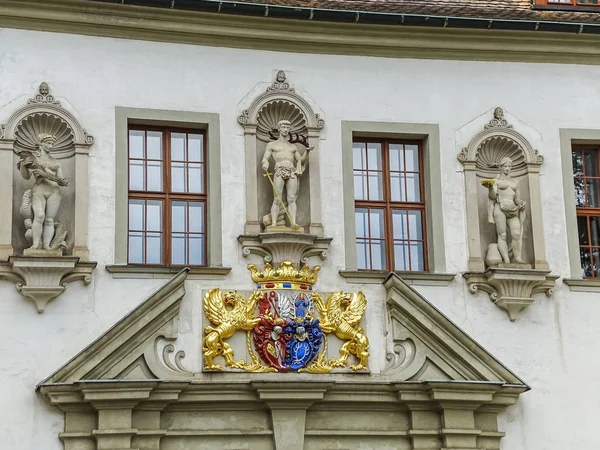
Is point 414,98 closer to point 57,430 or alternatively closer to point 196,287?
point 196,287

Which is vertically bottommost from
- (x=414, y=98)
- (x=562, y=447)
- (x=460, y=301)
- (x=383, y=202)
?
(x=562, y=447)

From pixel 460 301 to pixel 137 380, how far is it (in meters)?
3.96

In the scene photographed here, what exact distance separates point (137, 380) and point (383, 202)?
380cm

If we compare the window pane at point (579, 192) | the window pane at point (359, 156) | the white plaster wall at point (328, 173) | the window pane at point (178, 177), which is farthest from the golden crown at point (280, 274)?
the window pane at point (579, 192)

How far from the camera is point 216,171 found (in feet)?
51.6

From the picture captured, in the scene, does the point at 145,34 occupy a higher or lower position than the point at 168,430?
higher

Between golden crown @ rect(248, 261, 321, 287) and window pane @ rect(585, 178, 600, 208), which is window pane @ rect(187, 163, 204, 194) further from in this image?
window pane @ rect(585, 178, 600, 208)

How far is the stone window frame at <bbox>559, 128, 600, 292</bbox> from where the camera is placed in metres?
16.3

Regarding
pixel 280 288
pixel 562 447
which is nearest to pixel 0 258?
pixel 280 288

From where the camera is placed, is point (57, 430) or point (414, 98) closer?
point (57, 430)

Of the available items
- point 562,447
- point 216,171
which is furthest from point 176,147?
point 562,447

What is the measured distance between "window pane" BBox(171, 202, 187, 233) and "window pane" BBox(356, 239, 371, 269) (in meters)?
2.05

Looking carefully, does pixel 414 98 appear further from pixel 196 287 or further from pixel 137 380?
pixel 137 380

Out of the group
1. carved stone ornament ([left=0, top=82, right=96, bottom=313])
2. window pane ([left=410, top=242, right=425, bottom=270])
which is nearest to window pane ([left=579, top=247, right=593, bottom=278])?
window pane ([left=410, top=242, right=425, bottom=270])
